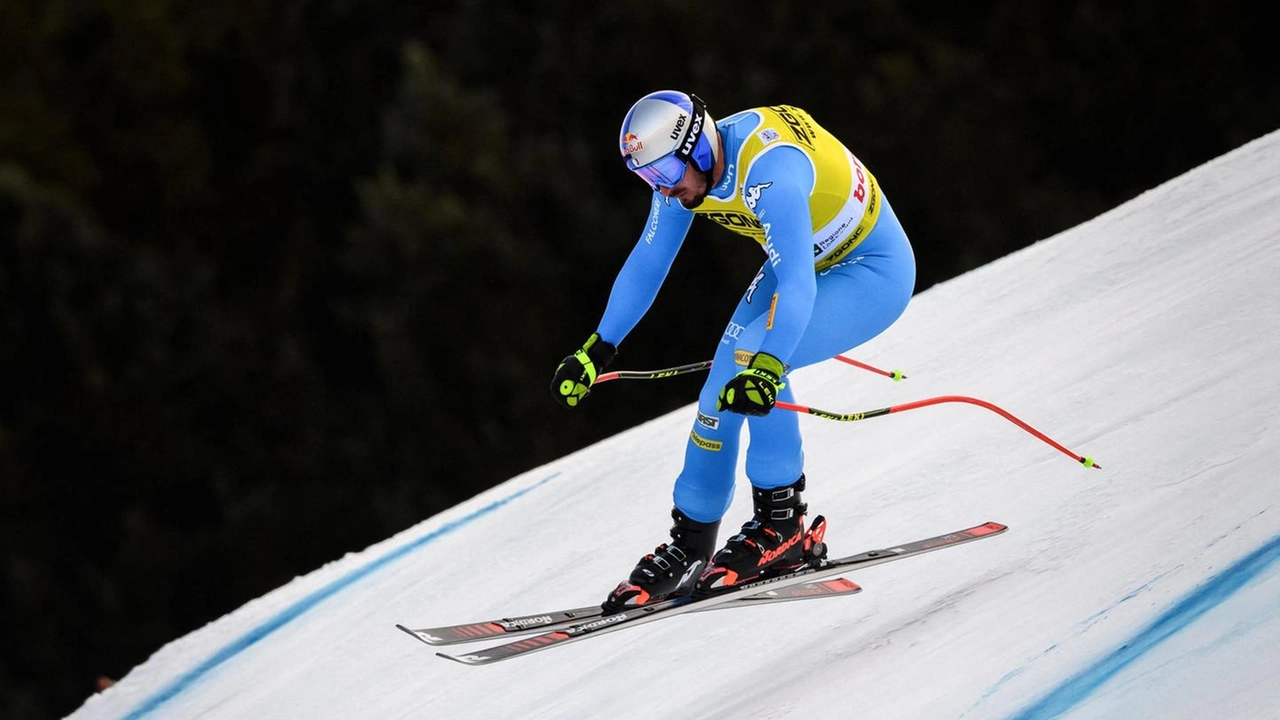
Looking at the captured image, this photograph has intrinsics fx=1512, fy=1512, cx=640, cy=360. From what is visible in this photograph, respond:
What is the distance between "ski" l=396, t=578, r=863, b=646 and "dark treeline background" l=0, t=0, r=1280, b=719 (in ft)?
36.9

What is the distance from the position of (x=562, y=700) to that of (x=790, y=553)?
1.00m

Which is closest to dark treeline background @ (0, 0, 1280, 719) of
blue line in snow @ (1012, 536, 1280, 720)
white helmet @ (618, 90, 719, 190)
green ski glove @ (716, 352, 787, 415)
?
white helmet @ (618, 90, 719, 190)

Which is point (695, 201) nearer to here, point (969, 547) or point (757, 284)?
point (757, 284)

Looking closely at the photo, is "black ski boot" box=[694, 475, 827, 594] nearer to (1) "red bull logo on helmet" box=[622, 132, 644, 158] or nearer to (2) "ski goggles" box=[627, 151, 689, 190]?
(2) "ski goggles" box=[627, 151, 689, 190]

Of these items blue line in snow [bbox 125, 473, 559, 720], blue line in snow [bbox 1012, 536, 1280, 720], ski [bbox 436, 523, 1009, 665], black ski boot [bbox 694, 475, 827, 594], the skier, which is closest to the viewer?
blue line in snow [bbox 1012, 536, 1280, 720]

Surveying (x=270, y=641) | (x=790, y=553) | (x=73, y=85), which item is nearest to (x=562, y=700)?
(x=790, y=553)

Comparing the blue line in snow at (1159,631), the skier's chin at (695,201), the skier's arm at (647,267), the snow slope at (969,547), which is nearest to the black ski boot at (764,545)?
the snow slope at (969,547)

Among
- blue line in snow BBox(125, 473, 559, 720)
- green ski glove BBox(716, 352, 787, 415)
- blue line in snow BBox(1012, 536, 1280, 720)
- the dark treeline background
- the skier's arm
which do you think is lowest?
blue line in snow BBox(1012, 536, 1280, 720)

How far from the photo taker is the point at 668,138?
16.0 ft

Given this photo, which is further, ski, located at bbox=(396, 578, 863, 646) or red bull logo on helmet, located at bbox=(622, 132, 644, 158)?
ski, located at bbox=(396, 578, 863, 646)

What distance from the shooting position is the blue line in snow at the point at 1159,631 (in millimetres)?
4195

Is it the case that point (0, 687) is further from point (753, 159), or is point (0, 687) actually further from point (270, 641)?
point (753, 159)

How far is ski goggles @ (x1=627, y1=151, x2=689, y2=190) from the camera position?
4906 millimetres

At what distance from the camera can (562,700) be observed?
18.1 feet
